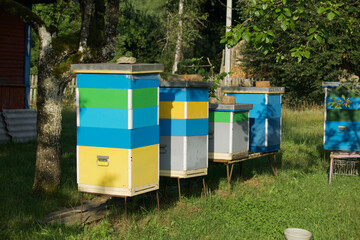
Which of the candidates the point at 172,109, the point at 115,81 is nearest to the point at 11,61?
the point at 172,109

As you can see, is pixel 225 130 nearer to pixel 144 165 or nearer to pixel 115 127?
pixel 144 165

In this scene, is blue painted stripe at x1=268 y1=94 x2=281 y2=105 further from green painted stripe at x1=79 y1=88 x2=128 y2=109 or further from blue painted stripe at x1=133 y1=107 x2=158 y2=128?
green painted stripe at x1=79 y1=88 x2=128 y2=109

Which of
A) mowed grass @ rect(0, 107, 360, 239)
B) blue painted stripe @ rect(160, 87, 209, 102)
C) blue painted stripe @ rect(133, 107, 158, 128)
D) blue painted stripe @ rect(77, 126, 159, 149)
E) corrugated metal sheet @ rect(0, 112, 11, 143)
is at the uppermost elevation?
blue painted stripe @ rect(160, 87, 209, 102)

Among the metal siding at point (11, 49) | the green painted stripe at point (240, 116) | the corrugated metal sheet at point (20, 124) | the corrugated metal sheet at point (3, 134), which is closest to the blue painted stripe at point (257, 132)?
the green painted stripe at point (240, 116)

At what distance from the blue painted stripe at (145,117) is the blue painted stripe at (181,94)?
2.76ft

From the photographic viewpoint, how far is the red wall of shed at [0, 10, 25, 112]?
606 inches

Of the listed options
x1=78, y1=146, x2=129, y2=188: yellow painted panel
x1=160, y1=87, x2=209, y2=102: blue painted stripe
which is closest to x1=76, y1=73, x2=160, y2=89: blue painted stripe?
x1=78, y1=146, x2=129, y2=188: yellow painted panel

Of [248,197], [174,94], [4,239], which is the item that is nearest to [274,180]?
[248,197]

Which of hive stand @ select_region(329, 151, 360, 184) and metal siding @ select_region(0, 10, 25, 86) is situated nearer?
hive stand @ select_region(329, 151, 360, 184)

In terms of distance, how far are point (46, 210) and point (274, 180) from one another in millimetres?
4890

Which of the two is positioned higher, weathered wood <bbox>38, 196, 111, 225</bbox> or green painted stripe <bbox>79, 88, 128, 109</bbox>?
green painted stripe <bbox>79, 88, 128, 109</bbox>

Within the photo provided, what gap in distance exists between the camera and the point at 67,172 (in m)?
9.73

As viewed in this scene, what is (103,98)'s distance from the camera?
6336mm

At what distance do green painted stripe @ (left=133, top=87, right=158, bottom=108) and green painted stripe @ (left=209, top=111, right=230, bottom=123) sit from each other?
6.73 ft
